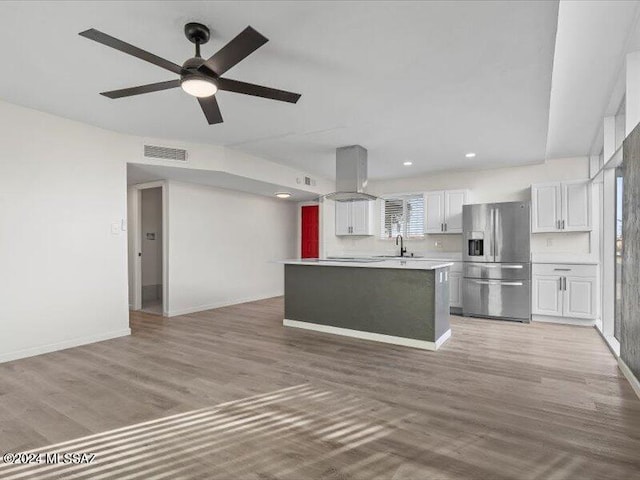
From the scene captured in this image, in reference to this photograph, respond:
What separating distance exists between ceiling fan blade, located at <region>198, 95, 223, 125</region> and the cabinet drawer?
508 centimetres

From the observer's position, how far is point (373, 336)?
4227mm

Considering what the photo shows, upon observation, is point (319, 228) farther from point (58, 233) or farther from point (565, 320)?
point (58, 233)

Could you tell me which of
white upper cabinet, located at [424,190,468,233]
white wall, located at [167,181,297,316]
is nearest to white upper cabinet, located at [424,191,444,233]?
white upper cabinet, located at [424,190,468,233]

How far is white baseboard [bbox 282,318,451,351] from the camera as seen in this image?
3891 mm

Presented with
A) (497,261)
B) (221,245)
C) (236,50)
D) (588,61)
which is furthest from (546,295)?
(221,245)

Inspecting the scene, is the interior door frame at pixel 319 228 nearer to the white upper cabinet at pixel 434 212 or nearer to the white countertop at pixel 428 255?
the white countertop at pixel 428 255

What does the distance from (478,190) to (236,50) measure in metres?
5.58

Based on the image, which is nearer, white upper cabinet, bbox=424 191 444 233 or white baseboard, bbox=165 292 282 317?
white baseboard, bbox=165 292 282 317

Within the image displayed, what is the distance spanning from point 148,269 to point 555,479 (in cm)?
719

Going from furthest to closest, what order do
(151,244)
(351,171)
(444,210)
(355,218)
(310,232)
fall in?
(310,232), (355,218), (151,244), (444,210), (351,171)

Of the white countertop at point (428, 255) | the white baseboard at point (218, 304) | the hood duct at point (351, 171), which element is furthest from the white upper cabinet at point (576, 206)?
the white baseboard at point (218, 304)

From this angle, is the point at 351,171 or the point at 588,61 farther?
the point at 351,171

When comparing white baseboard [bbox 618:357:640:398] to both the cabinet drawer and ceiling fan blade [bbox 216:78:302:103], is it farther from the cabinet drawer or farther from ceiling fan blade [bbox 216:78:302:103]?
ceiling fan blade [bbox 216:78:302:103]

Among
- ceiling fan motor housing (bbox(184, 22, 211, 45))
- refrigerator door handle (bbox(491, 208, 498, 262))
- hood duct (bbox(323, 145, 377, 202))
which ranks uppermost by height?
ceiling fan motor housing (bbox(184, 22, 211, 45))
